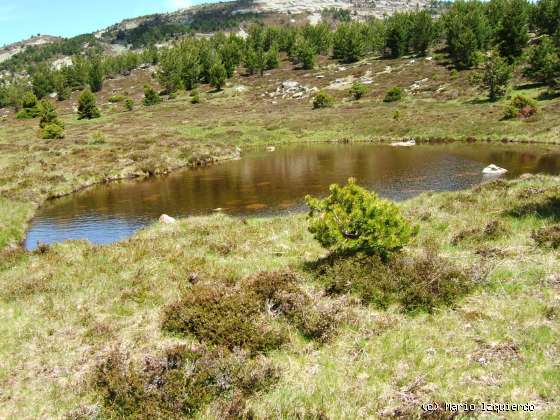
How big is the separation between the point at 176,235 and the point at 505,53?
10427 centimetres

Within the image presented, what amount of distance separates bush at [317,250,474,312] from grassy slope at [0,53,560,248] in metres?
23.0

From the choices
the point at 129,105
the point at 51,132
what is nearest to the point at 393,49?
the point at 129,105

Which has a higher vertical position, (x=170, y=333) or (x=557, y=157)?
(x=170, y=333)

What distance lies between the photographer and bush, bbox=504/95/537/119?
197 feet

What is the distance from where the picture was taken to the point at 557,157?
139ft

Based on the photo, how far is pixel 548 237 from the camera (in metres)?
14.4

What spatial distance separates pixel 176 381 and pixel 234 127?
7495cm

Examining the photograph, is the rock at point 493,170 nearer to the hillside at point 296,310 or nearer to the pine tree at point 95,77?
the hillside at point 296,310

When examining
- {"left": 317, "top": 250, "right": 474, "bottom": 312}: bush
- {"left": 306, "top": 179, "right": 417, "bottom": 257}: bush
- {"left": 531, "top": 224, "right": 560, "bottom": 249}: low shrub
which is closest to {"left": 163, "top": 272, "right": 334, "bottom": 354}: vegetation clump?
{"left": 317, "top": 250, "right": 474, "bottom": 312}: bush

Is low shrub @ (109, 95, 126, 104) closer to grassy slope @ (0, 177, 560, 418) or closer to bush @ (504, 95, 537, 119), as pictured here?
bush @ (504, 95, 537, 119)

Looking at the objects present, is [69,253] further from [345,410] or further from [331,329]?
[345,410]

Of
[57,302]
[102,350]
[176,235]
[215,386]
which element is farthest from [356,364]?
[176,235]

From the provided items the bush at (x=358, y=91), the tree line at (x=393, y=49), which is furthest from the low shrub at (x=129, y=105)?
the bush at (x=358, y=91)

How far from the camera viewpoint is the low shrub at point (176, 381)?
26.9 ft
